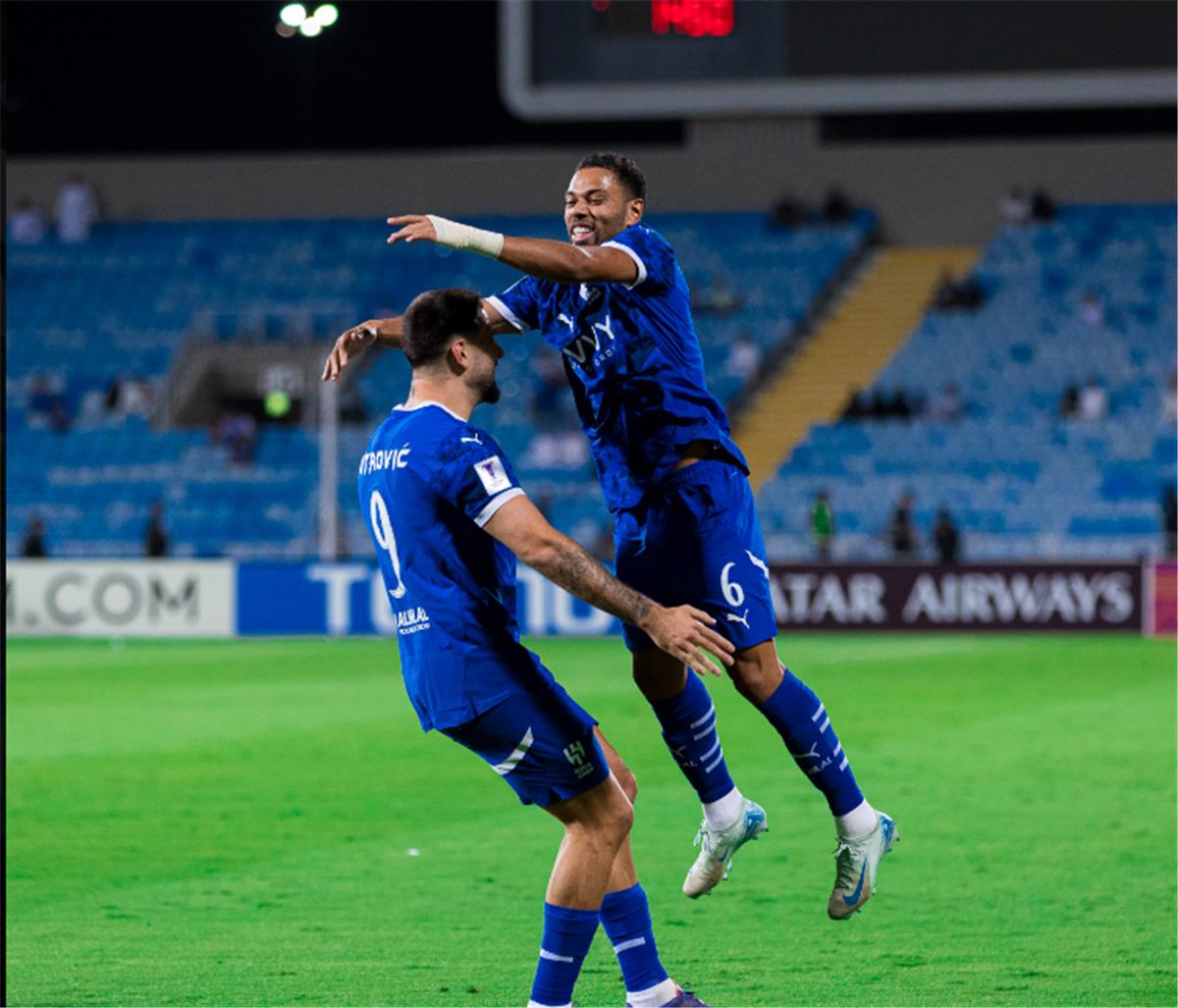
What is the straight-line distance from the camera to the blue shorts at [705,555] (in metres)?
6.81

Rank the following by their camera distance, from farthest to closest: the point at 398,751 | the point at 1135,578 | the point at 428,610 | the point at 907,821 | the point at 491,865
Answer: the point at 1135,578 < the point at 398,751 < the point at 907,821 < the point at 491,865 < the point at 428,610

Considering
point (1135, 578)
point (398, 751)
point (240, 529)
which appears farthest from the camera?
point (240, 529)

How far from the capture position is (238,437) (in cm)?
3166

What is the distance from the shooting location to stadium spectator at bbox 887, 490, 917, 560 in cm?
2678

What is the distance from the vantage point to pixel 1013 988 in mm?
6996

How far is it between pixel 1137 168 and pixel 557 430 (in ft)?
37.4

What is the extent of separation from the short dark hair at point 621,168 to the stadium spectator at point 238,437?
83.4ft

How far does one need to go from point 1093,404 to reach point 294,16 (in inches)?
988

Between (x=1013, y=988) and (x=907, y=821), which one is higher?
(x=1013, y=988)

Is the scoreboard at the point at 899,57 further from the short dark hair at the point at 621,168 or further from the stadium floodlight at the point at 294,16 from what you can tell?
the stadium floodlight at the point at 294,16

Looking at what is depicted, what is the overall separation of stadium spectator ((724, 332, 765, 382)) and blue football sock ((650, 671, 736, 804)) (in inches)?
993

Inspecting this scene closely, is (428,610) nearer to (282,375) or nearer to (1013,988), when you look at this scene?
(1013,988)

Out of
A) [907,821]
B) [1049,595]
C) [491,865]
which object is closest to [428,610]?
[491,865]

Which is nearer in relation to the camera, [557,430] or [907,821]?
[907,821]
